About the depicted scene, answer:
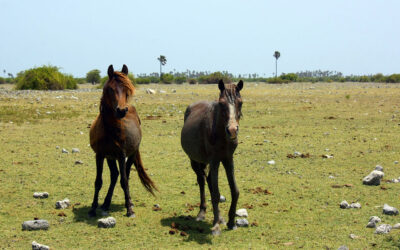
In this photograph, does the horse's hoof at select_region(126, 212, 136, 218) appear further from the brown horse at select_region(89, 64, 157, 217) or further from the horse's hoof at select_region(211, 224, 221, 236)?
the horse's hoof at select_region(211, 224, 221, 236)

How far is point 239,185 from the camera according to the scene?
32.7 feet

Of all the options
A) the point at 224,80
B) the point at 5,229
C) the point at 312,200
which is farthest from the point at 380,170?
the point at 5,229

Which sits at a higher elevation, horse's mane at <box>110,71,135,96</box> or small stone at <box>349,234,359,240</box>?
horse's mane at <box>110,71,135,96</box>

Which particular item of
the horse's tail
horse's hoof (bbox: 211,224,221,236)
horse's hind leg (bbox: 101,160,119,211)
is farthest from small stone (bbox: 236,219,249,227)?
horse's hind leg (bbox: 101,160,119,211)

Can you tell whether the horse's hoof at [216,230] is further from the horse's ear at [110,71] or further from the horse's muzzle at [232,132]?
the horse's ear at [110,71]

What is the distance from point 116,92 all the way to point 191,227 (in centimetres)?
257

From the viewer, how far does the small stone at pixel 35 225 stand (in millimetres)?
7047

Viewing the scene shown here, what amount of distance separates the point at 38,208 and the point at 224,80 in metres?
4.19

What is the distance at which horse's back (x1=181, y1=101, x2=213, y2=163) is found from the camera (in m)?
7.43

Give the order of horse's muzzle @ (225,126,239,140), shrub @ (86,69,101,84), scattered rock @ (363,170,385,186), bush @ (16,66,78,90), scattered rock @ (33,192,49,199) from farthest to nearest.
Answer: shrub @ (86,69,101,84) < bush @ (16,66,78,90) < scattered rock @ (363,170,385,186) < scattered rock @ (33,192,49,199) < horse's muzzle @ (225,126,239,140)

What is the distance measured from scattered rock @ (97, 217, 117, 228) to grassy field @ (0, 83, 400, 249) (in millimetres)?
112

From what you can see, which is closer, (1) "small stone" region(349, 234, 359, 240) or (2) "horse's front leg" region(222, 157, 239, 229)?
(1) "small stone" region(349, 234, 359, 240)

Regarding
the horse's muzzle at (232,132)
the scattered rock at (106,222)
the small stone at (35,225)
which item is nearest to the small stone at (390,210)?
the horse's muzzle at (232,132)

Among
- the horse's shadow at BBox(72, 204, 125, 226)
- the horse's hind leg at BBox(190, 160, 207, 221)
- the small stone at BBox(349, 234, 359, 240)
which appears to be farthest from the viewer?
the horse's hind leg at BBox(190, 160, 207, 221)
